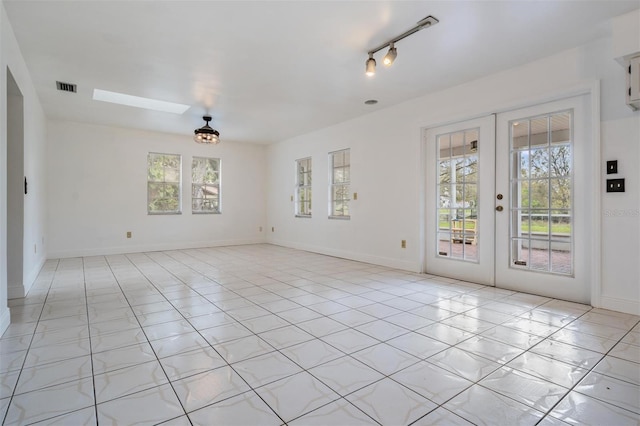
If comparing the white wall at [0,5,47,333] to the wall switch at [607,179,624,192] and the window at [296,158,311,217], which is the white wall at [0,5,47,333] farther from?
the wall switch at [607,179,624,192]

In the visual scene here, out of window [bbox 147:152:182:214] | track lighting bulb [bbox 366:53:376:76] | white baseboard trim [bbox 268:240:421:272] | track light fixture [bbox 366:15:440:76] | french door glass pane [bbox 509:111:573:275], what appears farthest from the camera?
window [bbox 147:152:182:214]

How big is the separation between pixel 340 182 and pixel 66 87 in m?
4.41

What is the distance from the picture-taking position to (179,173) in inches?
289

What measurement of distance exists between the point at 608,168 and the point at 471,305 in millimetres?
1803

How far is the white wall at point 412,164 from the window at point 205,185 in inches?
53.1

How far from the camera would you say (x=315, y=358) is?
6.81 ft

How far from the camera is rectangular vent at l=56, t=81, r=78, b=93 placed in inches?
166

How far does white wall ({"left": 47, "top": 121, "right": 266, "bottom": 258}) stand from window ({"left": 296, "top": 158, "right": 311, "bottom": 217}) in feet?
5.25

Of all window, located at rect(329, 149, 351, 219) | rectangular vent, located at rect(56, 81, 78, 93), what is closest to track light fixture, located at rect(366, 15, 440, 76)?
window, located at rect(329, 149, 351, 219)

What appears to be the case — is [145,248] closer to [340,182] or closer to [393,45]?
[340,182]

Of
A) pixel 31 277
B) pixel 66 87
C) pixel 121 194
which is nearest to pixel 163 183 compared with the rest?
pixel 121 194

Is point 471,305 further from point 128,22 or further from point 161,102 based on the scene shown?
point 161,102

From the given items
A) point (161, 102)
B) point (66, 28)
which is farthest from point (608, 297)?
point (161, 102)

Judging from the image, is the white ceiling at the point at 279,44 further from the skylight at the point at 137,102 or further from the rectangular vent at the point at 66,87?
the skylight at the point at 137,102
